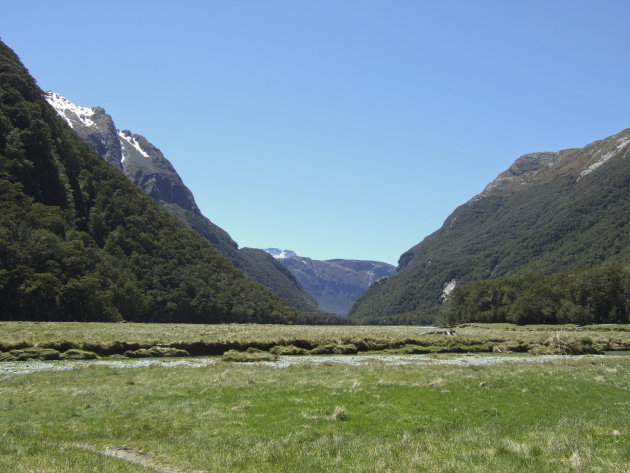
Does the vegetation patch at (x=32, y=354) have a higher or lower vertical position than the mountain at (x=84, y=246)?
lower

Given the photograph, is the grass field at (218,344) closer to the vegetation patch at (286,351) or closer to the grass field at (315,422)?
the vegetation patch at (286,351)

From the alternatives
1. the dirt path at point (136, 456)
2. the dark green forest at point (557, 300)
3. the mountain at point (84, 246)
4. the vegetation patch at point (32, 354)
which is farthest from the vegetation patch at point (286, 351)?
the dark green forest at point (557, 300)

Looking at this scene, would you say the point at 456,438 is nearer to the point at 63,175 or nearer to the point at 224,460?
the point at 224,460

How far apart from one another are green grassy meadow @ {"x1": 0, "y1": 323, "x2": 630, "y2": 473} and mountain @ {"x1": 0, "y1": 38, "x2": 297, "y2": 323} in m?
58.2

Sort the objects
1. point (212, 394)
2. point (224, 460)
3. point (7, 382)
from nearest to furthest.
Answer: point (224, 460) → point (212, 394) → point (7, 382)

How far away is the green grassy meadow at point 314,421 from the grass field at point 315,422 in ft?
0.18

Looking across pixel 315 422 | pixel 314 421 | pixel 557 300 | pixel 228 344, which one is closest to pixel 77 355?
pixel 228 344

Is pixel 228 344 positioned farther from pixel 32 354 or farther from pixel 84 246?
pixel 84 246

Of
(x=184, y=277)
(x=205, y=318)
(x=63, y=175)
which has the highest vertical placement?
(x=63, y=175)

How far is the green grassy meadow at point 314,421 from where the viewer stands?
36.0 feet

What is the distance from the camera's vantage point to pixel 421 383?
76.5ft

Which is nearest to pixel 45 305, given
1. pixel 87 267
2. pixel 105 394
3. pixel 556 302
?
pixel 87 267

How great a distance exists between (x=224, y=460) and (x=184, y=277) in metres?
123

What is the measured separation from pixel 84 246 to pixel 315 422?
101416 millimetres
